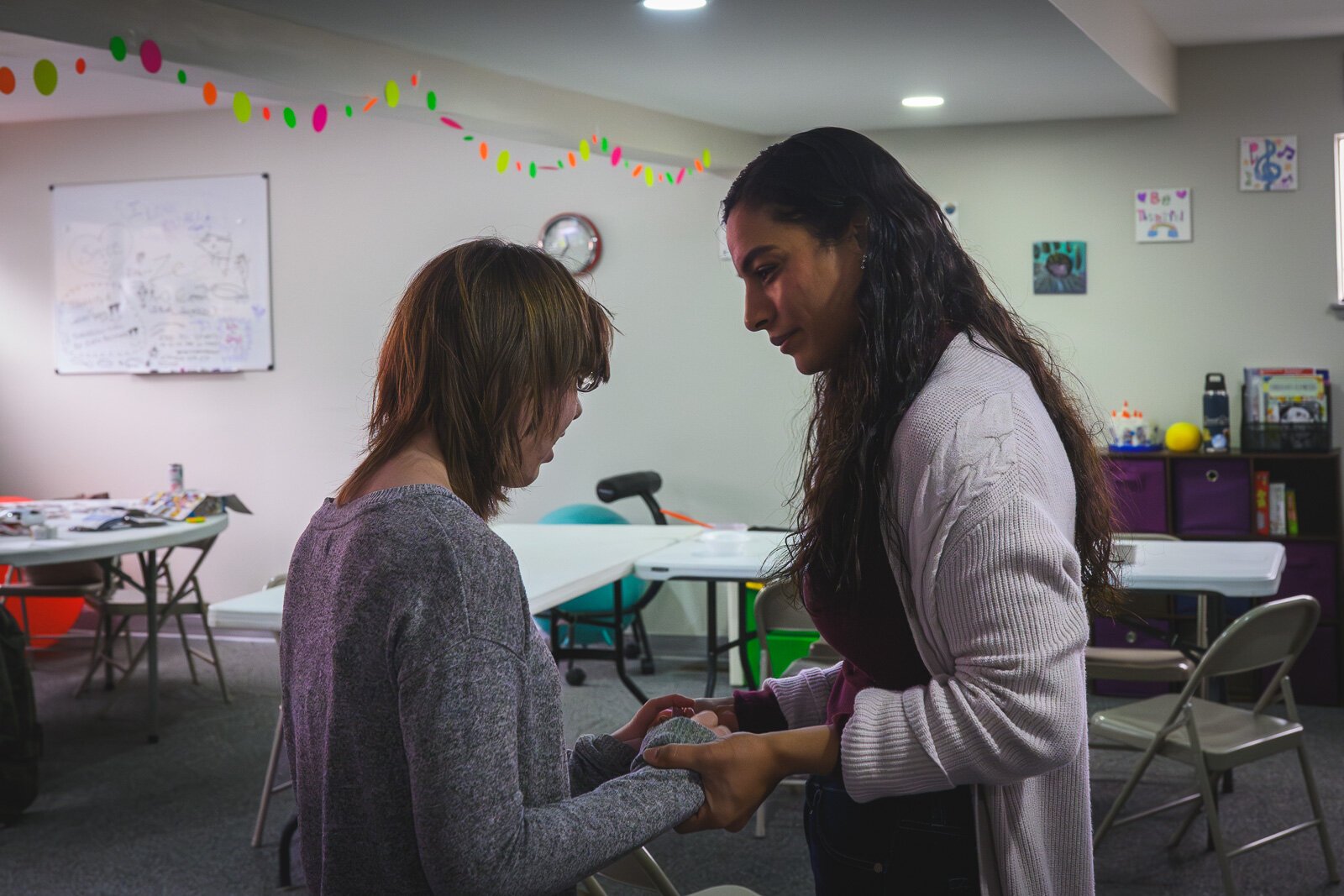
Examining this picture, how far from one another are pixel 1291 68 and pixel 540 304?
5.17 meters

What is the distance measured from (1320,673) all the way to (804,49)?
3.35 meters

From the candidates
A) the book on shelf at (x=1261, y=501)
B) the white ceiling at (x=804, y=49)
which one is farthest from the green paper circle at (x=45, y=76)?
the book on shelf at (x=1261, y=501)

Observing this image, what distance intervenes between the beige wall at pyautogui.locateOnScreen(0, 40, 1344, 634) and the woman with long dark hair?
14.3 ft

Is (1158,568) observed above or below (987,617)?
below

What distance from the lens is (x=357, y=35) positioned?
12.3 ft

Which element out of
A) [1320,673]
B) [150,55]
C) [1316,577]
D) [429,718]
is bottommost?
[1320,673]

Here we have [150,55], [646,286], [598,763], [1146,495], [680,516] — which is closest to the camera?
[598,763]

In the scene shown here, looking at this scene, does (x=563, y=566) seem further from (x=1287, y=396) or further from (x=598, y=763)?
(x=1287, y=396)

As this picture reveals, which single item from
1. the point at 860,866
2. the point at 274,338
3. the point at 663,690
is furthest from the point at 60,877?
the point at 274,338

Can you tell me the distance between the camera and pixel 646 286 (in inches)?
233

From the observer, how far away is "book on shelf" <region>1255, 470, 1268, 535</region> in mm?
4941

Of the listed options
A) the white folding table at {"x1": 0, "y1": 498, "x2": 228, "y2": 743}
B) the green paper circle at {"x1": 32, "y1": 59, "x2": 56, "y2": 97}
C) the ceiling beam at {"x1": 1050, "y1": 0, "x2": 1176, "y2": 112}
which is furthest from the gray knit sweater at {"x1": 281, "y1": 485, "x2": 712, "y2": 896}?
the white folding table at {"x1": 0, "y1": 498, "x2": 228, "y2": 743}

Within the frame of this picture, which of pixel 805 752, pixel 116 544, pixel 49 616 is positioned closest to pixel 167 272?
pixel 49 616

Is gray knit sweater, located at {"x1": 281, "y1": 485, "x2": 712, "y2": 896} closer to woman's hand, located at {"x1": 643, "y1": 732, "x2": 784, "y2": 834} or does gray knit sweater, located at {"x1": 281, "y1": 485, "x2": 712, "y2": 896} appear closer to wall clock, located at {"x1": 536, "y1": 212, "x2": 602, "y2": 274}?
woman's hand, located at {"x1": 643, "y1": 732, "x2": 784, "y2": 834}
